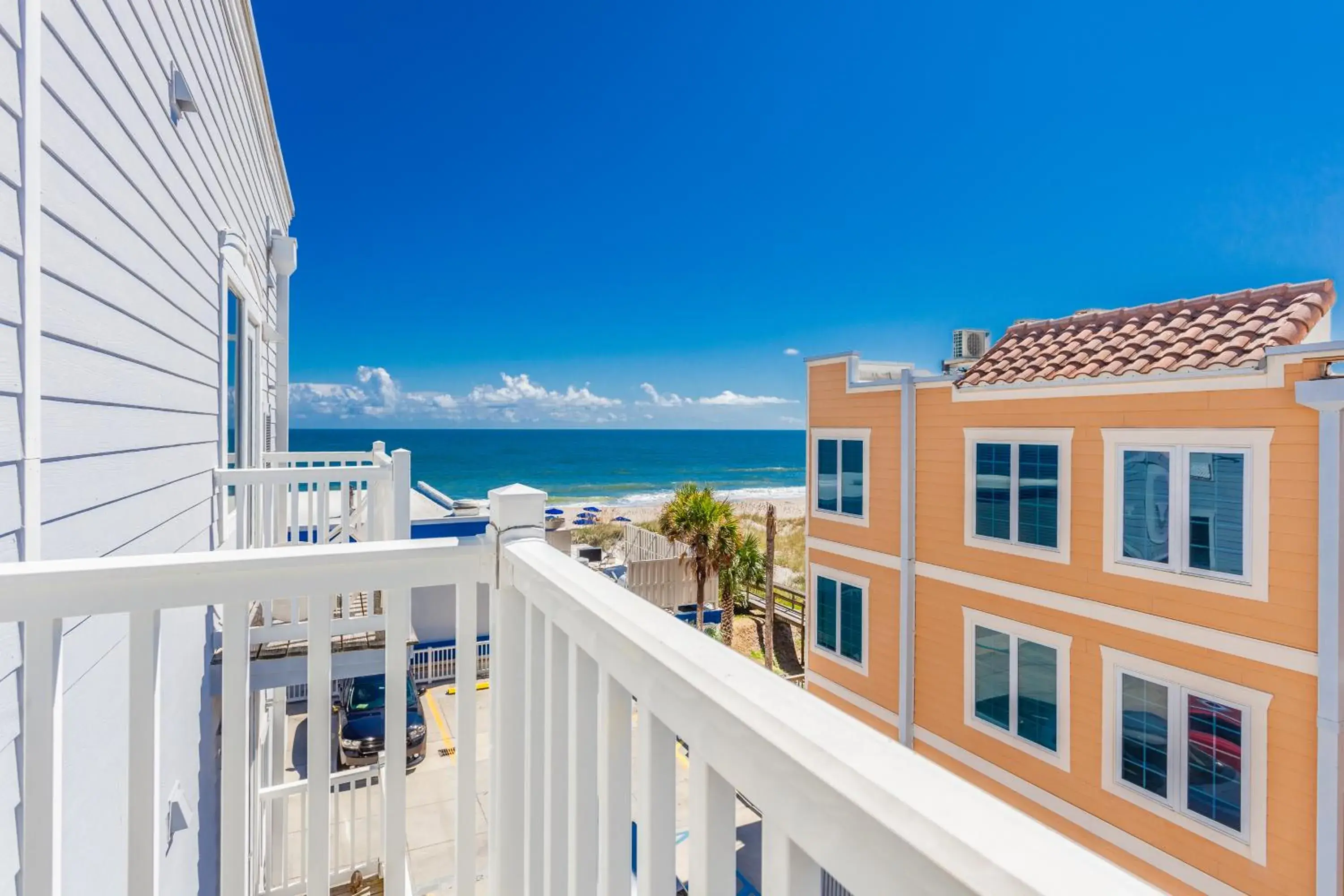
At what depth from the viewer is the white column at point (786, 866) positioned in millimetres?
473

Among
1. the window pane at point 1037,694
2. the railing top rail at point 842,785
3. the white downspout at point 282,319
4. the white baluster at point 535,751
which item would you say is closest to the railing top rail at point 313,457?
the white downspout at point 282,319

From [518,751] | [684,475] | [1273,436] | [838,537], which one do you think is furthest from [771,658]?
[684,475]

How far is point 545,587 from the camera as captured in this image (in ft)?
3.05

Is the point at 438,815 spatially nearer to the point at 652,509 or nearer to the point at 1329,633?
the point at 1329,633

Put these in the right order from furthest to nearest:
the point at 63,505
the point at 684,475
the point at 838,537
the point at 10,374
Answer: the point at 684,475
the point at 838,537
the point at 63,505
the point at 10,374

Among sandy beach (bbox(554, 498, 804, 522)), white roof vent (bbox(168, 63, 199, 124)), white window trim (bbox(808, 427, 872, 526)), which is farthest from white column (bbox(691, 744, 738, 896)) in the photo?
sandy beach (bbox(554, 498, 804, 522))

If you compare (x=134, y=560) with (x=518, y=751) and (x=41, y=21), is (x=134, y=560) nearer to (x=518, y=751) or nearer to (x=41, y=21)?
(x=518, y=751)

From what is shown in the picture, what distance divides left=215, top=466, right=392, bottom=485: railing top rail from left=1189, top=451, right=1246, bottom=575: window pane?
16.5ft

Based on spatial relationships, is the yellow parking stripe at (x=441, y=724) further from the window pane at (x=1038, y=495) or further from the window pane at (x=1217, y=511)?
the window pane at (x=1217, y=511)

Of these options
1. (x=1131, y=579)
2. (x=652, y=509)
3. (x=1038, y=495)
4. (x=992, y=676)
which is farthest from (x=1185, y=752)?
(x=652, y=509)

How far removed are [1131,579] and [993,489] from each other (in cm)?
122

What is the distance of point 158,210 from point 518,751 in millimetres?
2580

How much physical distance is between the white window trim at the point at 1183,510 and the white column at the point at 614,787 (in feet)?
15.0

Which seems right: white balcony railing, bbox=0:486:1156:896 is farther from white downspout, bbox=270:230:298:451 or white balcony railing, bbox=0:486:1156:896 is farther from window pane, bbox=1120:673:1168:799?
white downspout, bbox=270:230:298:451
